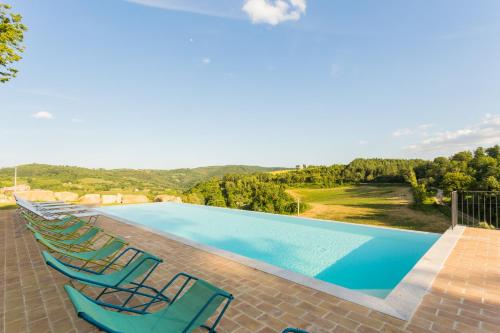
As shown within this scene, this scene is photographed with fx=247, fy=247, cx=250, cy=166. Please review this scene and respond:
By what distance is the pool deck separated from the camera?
2.30m

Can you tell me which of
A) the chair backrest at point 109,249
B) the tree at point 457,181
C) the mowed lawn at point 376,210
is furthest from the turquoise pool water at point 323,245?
the tree at point 457,181

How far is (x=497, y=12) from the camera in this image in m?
7.75

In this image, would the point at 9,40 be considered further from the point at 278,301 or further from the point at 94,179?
the point at 94,179

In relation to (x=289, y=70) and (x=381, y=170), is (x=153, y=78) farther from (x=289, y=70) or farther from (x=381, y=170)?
(x=381, y=170)

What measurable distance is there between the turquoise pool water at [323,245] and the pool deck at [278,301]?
1.40 meters

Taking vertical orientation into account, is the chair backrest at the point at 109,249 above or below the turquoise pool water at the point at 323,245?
above

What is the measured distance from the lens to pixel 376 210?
84.3 feet

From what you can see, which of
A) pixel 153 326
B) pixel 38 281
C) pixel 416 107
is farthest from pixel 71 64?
pixel 416 107

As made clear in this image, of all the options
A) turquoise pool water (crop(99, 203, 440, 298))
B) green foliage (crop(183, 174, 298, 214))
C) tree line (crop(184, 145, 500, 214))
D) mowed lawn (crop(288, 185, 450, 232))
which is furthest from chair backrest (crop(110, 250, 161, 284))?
green foliage (crop(183, 174, 298, 214))

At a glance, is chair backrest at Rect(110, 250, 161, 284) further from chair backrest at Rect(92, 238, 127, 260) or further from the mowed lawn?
the mowed lawn

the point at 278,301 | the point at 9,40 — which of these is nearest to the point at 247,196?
the point at 9,40

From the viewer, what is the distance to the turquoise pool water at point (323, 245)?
5.16m

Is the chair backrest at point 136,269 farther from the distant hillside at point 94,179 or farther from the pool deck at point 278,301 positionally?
the distant hillside at point 94,179

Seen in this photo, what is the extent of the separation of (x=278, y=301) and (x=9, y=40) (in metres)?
11.1
